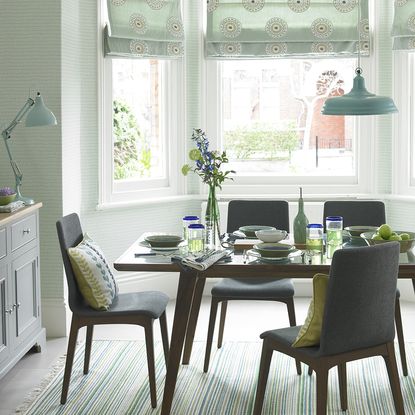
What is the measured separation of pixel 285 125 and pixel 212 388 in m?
2.52

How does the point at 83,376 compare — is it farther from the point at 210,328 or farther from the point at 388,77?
the point at 388,77

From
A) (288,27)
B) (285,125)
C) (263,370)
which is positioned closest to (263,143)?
(285,125)

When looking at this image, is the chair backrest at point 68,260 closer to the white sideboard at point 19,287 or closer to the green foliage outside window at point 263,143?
the white sideboard at point 19,287

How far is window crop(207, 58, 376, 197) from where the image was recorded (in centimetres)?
589

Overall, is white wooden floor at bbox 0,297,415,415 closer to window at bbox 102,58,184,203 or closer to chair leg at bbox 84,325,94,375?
chair leg at bbox 84,325,94,375

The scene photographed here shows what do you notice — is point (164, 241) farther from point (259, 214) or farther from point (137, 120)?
point (137, 120)

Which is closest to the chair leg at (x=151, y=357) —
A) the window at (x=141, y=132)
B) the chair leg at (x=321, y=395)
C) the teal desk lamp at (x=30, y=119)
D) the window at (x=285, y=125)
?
the chair leg at (x=321, y=395)

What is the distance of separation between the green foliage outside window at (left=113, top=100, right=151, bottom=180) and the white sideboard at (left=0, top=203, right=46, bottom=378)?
1.21m

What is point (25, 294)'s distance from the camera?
4.34 metres

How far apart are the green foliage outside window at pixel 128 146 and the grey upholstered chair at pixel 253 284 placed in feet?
4.06

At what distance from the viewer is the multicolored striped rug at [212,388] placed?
3721mm

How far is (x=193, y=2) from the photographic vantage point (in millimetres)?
5750

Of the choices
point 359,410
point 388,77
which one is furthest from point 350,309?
point 388,77

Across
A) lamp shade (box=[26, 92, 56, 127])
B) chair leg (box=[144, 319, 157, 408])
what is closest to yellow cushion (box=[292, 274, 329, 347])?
chair leg (box=[144, 319, 157, 408])
